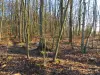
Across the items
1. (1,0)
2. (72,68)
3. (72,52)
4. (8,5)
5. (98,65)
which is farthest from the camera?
(8,5)

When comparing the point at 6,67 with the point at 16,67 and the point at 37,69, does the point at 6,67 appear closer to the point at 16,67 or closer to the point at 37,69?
the point at 16,67

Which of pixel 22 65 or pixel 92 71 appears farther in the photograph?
pixel 22 65

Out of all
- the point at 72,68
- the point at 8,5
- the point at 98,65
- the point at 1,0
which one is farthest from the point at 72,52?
the point at 8,5

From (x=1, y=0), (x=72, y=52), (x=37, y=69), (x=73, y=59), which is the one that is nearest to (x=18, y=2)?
(x=1, y=0)

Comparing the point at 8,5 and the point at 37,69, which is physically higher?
the point at 8,5

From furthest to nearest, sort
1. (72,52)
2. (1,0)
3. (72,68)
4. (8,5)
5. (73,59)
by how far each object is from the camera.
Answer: (8,5) < (1,0) < (72,52) < (73,59) < (72,68)

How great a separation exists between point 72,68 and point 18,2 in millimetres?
22540

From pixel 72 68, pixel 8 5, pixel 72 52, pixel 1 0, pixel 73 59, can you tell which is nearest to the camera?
pixel 72 68

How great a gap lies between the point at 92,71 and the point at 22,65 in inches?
180

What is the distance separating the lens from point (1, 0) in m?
31.8

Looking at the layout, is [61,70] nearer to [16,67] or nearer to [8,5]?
[16,67]

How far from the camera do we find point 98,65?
15125 millimetres

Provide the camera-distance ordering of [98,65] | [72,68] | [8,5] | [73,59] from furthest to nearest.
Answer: [8,5]
[73,59]
[98,65]
[72,68]

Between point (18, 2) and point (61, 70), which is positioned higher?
point (18, 2)
